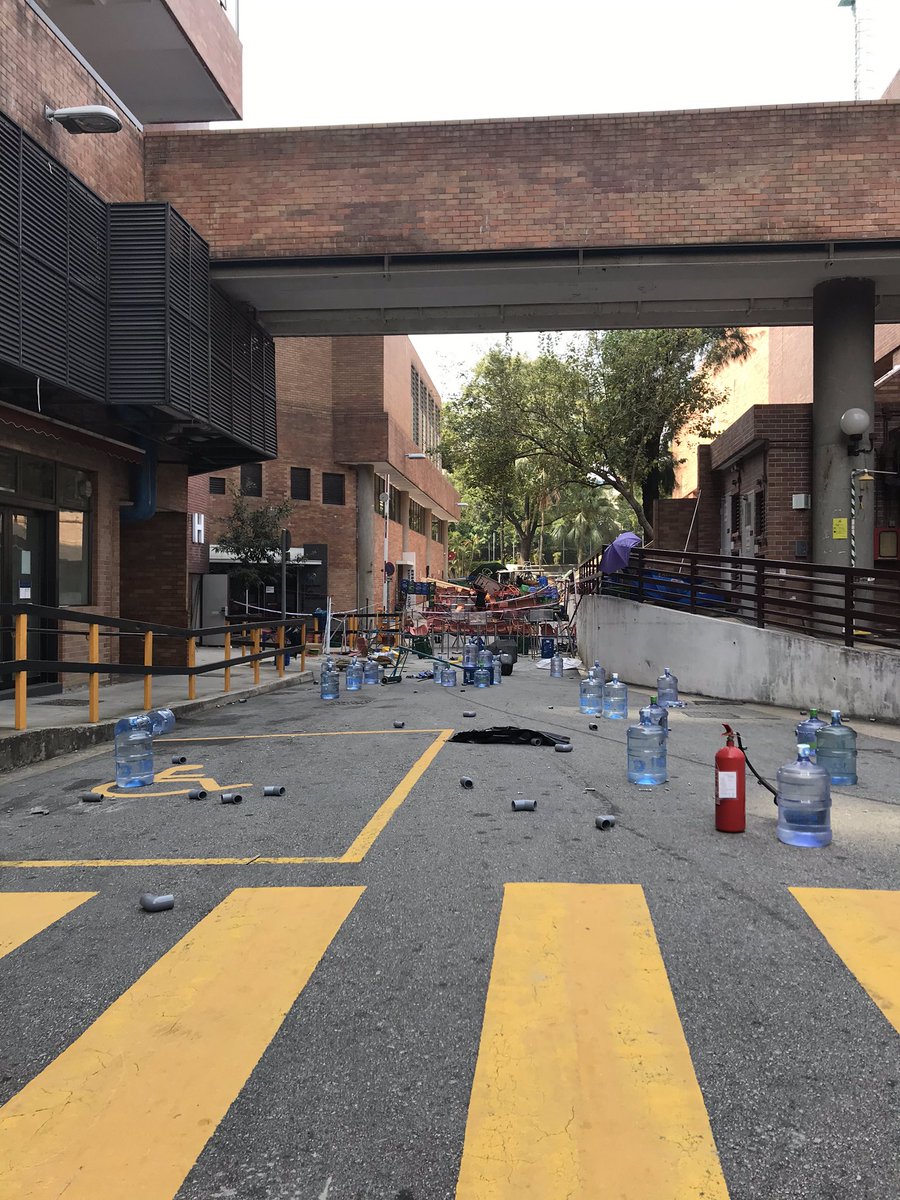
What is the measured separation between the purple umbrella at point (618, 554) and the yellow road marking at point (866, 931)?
1367 centimetres

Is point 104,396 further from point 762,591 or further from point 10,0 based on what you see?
point 762,591

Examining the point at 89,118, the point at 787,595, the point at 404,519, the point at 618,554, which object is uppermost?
the point at 89,118

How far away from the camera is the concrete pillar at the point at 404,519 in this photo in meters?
44.7

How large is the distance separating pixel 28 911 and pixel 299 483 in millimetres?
31581

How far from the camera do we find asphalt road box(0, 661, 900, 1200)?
235cm

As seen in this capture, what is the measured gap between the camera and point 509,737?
30.5ft

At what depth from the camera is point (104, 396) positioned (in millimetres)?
A: 12352

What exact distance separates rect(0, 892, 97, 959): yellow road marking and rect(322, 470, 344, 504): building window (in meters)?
31.6

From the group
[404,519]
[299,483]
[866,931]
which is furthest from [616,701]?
[404,519]

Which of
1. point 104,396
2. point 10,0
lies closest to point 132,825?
point 104,396

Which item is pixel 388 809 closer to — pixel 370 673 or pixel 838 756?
pixel 838 756

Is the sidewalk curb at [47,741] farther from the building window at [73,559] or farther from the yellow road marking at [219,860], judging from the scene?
the building window at [73,559]

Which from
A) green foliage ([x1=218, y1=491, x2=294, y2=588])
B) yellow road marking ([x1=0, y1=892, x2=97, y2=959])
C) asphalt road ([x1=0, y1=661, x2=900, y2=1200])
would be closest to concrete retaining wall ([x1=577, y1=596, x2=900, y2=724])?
asphalt road ([x1=0, y1=661, x2=900, y2=1200])

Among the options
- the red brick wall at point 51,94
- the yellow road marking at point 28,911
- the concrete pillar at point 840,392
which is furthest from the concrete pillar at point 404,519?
the yellow road marking at point 28,911
